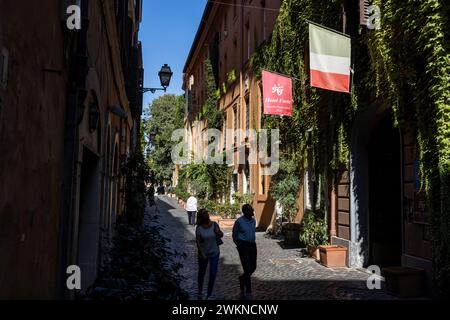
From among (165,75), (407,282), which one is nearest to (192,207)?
(165,75)

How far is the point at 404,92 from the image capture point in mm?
7855

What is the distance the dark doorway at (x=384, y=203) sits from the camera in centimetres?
1018

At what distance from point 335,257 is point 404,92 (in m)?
4.45

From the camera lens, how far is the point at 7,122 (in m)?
2.43

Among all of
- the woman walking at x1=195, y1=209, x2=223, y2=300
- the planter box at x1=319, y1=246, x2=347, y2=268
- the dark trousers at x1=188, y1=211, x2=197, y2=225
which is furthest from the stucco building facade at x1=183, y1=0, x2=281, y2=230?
the woman walking at x1=195, y1=209, x2=223, y2=300

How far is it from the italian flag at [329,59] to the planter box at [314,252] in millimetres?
4668

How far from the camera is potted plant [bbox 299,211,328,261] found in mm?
Answer: 11438

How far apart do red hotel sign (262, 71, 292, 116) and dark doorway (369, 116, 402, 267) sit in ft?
9.43

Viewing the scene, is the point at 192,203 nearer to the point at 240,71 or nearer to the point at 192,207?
the point at 192,207

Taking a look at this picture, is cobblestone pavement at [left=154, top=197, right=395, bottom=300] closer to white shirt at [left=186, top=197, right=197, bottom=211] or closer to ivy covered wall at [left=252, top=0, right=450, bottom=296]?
ivy covered wall at [left=252, top=0, right=450, bottom=296]

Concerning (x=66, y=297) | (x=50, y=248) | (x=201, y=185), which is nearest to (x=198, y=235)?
(x=66, y=297)

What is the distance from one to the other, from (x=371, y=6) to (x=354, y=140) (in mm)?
3210

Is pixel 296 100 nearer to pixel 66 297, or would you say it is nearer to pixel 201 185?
pixel 66 297


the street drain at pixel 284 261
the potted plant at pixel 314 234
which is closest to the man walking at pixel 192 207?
the potted plant at pixel 314 234
